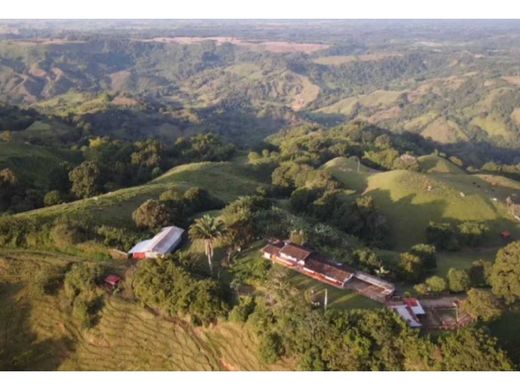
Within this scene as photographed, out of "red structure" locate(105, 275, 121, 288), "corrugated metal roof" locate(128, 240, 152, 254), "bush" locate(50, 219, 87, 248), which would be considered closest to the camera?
"red structure" locate(105, 275, 121, 288)

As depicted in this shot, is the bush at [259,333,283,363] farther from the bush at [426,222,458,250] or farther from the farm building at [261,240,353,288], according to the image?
the bush at [426,222,458,250]

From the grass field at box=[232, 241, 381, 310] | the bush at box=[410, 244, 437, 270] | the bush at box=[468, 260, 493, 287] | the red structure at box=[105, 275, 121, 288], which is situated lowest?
the bush at box=[410, 244, 437, 270]

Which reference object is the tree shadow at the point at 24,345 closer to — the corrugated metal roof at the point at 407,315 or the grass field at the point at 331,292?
the grass field at the point at 331,292

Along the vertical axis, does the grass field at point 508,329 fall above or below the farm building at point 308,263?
below

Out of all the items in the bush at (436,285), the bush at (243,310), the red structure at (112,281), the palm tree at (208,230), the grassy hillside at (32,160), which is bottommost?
the grassy hillside at (32,160)

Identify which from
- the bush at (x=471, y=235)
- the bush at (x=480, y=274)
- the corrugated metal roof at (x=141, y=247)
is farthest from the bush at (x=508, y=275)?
the corrugated metal roof at (x=141, y=247)

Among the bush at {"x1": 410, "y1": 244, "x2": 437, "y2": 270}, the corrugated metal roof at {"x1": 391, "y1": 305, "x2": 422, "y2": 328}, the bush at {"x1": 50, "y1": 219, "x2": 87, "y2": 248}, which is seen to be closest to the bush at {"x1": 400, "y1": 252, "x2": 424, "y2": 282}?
the bush at {"x1": 410, "y1": 244, "x2": 437, "y2": 270}
